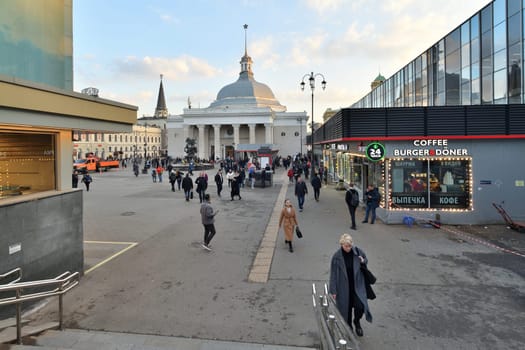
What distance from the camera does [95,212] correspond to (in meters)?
15.8

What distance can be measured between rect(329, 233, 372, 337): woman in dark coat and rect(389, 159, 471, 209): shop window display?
9.08 metres

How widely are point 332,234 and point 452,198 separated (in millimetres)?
5311

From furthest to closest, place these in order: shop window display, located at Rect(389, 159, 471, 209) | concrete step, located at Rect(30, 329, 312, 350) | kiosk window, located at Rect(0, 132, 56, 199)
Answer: shop window display, located at Rect(389, 159, 471, 209)
kiosk window, located at Rect(0, 132, 56, 199)
concrete step, located at Rect(30, 329, 312, 350)

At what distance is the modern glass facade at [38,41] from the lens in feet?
20.7

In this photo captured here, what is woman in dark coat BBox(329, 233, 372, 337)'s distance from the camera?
4953 millimetres

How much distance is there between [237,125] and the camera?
8194cm

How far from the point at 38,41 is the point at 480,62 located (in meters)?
25.0

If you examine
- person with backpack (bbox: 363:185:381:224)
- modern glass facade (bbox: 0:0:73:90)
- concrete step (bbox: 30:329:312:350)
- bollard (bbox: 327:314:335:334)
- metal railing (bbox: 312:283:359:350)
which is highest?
modern glass facade (bbox: 0:0:73:90)

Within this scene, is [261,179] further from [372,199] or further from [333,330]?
[333,330]

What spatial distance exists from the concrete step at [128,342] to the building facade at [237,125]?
73.7m

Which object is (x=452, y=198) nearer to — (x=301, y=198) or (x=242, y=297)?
(x=301, y=198)

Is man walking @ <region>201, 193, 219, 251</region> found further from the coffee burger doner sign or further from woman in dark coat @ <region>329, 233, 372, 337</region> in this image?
the coffee burger doner sign

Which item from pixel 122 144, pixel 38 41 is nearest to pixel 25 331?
pixel 38 41

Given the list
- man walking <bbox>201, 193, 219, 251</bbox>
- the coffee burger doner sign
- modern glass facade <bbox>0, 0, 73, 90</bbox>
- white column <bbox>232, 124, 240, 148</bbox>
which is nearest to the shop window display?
the coffee burger doner sign
